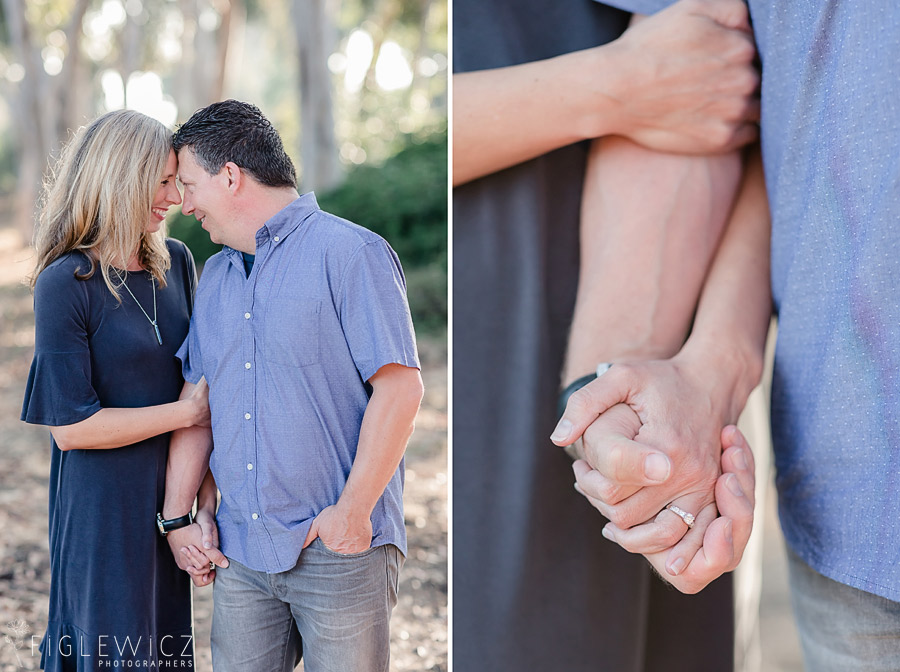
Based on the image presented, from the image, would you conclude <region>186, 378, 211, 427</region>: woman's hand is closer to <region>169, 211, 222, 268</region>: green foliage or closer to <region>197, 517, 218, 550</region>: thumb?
<region>197, 517, 218, 550</region>: thumb

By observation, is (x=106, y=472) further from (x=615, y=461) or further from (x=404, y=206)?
(x=404, y=206)

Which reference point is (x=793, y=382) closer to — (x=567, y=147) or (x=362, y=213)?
(x=567, y=147)

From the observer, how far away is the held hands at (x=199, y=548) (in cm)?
157

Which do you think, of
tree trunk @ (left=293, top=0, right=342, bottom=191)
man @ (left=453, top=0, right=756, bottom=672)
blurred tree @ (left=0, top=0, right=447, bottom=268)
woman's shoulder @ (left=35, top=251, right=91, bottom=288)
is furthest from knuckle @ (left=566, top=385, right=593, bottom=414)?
tree trunk @ (left=293, top=0, right=342, bottom=191)

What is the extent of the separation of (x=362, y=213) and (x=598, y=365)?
7.00 meters

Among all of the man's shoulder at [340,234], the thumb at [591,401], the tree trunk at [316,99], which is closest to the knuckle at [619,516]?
the thumb at [591,401]

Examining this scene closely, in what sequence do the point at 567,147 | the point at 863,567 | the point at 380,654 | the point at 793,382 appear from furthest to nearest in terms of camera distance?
1. the point at 567,147
2. the point at 380,654
3. the point at 793,382
4. the point at 863,567

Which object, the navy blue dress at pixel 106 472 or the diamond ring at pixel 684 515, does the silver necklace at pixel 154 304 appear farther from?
the diamond ring at pixel 684 515

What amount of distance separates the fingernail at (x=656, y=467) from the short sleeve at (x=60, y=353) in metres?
1.05

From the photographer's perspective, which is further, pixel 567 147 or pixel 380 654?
pixel 567 147

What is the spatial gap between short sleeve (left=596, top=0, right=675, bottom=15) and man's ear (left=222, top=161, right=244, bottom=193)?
0.81 meters

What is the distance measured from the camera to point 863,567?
1.30 meters

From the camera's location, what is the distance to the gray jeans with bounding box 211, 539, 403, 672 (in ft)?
4.93

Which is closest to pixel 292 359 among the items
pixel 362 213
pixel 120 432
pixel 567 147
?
pixel 120 432
